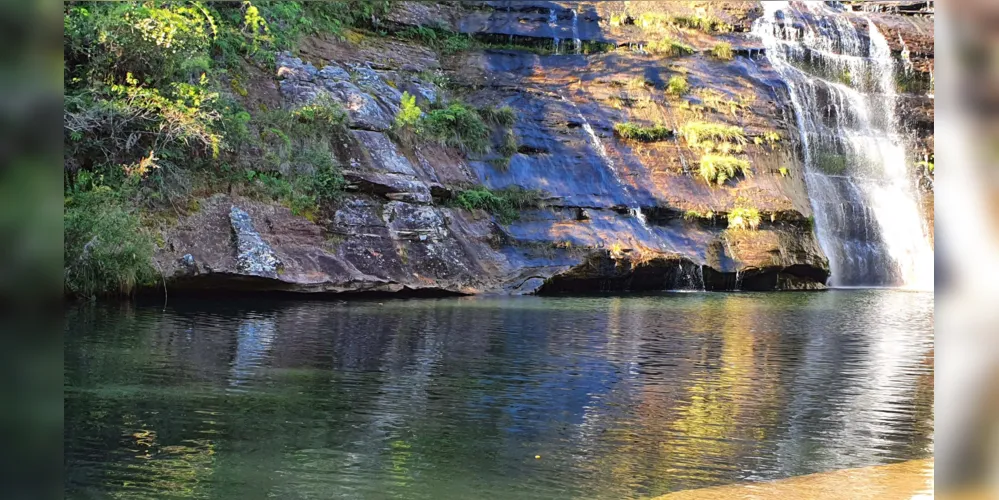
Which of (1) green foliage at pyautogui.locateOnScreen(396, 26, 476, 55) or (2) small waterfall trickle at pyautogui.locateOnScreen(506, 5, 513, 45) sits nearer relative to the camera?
(1) green foliage at pyautogui.locateOnScreen(396, 26, 476, 55)

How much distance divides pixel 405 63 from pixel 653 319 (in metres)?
14.5

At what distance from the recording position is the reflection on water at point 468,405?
5.64 m

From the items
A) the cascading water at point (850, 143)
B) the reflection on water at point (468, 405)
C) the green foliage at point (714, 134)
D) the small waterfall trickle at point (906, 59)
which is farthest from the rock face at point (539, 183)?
the reflection on water at point (468, 405)

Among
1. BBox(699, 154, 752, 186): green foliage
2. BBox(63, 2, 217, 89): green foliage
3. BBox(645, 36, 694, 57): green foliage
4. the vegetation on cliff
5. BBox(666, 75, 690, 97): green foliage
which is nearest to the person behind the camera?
the vegetation on cliff

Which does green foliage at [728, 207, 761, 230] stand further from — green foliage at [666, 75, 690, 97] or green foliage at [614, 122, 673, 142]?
green foliage at [666, 75, 690, 97]

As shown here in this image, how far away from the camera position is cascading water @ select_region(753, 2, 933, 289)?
26.7 m

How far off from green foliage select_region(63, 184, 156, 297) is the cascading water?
19.3 metres

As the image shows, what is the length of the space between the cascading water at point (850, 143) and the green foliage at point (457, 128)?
10.5 m

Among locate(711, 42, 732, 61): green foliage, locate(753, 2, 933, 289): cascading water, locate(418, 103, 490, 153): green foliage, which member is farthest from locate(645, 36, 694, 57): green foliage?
locate(418, 103, 490, 153): green foliage

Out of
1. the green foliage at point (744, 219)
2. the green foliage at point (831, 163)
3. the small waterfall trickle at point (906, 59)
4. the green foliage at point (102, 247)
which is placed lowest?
the green foliage at point (102, 247)

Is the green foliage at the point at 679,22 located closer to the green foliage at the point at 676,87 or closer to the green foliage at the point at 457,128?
the green foliage at the point at 676,87

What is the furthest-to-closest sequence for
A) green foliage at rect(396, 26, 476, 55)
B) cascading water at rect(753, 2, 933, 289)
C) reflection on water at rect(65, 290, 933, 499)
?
1. green foliage at rect(396, 26, 476, 55)
2. cascading water at rect(753, 2, 933, 289)
3. reflection on water at rect(65, 290, 933, 499)

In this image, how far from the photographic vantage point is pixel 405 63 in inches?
1065
